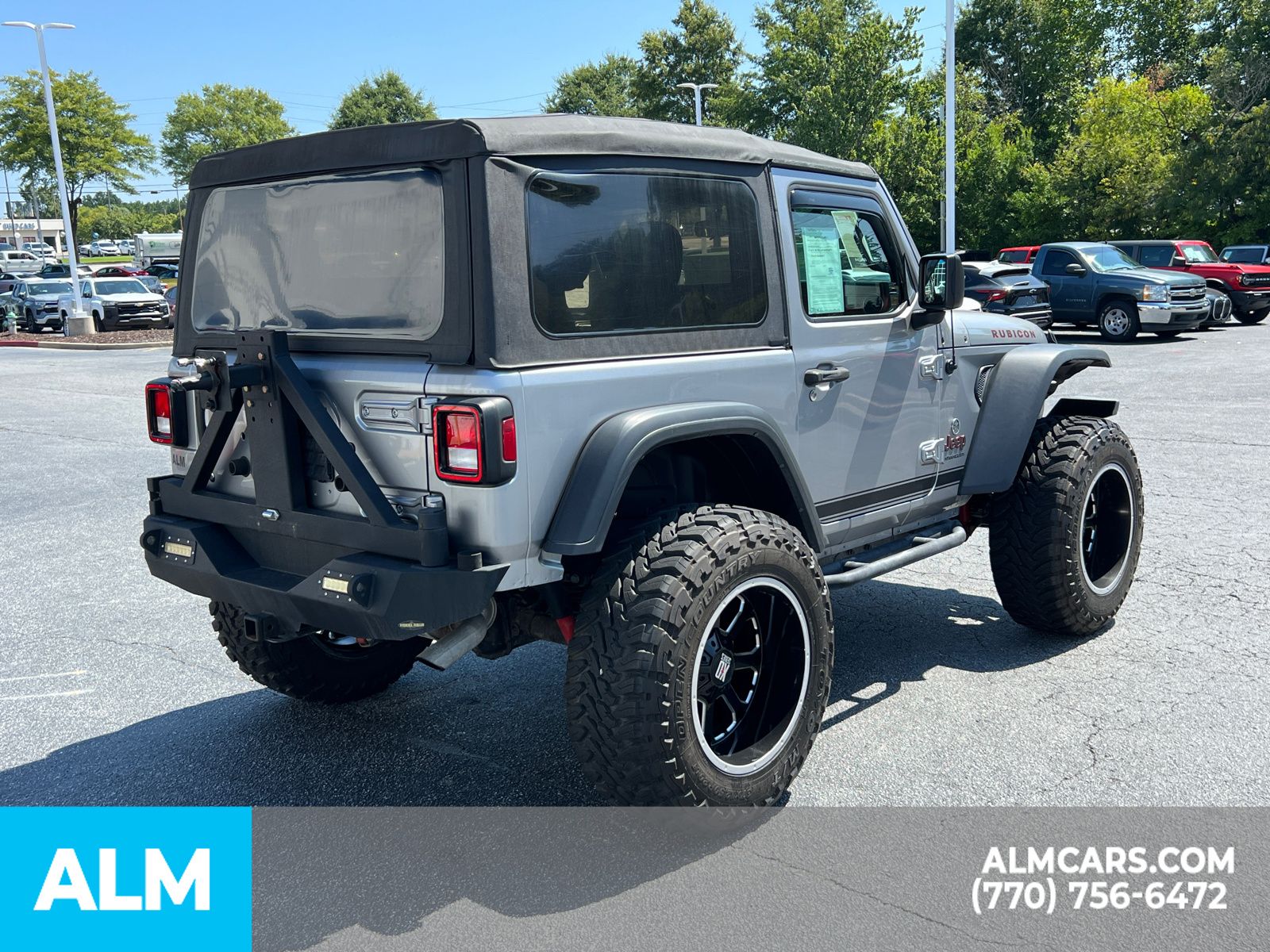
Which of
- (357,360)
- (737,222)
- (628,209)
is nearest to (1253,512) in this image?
(737,222)

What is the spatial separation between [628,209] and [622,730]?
1615 mm

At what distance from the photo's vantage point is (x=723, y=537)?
3.41 meters

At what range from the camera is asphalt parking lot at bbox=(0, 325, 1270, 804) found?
3844 millimetres

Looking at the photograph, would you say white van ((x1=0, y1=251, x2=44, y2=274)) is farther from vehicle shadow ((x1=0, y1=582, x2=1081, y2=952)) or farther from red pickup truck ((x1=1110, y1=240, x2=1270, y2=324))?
vehicle shadow ((x1=0, y1=582, x2=1081, y2=952))

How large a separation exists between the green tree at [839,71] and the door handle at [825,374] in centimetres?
3934

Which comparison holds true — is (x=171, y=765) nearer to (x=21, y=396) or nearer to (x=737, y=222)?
(x=737, y=222)

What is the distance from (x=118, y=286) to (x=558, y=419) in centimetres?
3155

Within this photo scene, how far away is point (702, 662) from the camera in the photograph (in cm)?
354

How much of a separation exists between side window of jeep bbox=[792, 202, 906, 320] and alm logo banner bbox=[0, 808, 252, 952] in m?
2.71

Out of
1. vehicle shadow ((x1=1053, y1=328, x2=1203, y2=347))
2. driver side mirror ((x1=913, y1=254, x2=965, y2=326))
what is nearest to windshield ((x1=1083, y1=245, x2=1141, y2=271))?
vehicle shadow ((x1=1053, y1=328, x2=1203, y2=347))

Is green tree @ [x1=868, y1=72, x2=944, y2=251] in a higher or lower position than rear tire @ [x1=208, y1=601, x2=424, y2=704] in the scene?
higher

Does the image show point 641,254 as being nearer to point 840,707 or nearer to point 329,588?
point 329,588

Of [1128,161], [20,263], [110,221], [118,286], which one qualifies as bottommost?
[118,286]

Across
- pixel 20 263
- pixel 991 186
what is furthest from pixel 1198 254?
pixel 20 263
